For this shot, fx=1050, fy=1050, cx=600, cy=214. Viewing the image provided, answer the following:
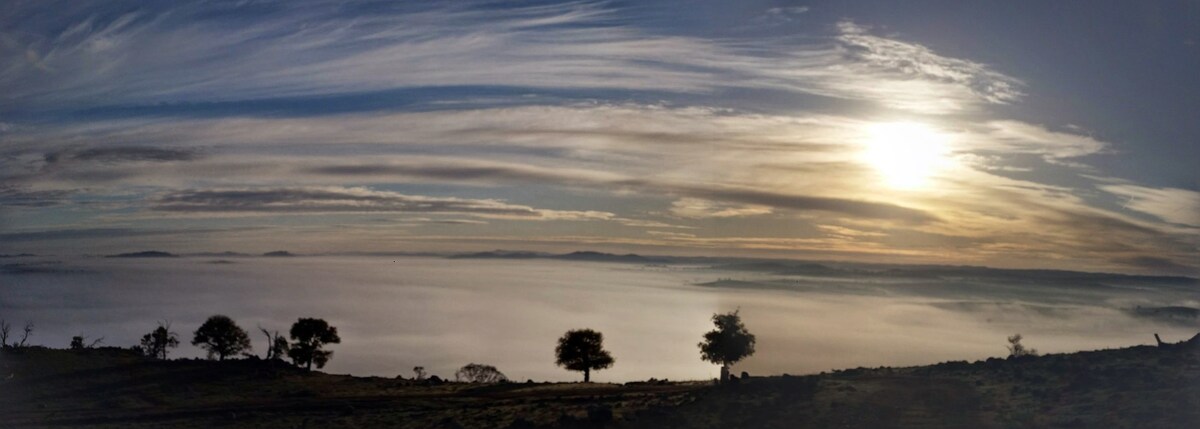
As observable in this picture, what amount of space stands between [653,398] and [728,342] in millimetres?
14027

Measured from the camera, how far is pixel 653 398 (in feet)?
176

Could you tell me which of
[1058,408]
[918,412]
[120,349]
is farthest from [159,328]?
[1058,408]

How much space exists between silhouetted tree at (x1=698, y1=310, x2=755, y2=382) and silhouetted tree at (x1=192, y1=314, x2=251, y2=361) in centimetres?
3441

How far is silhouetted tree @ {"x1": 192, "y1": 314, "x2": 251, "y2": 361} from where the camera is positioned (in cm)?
7675

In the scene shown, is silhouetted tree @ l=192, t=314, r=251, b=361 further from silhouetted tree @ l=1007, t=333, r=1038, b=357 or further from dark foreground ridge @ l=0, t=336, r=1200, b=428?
silhouetted tree @ l=1007, t=333, r=1038, b=357

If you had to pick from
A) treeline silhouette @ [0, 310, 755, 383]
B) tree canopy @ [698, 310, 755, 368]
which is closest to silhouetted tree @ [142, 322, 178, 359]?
treeline silhouette @ [0, 310, 755, 383]

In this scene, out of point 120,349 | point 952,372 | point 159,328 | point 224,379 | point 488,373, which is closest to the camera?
point 952,372

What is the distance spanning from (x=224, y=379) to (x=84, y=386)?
314 inches

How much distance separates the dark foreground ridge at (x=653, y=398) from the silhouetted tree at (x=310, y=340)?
8.44 metres

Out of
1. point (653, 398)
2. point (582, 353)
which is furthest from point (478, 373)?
point (653, 398)

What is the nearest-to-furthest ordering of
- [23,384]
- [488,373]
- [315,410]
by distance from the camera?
[315,410]
[23,384]
[488,373]

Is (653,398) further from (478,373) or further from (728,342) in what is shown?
(478,373)

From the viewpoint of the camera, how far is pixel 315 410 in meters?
57.3

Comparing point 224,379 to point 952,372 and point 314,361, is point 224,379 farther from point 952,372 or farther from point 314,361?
point 952,372
